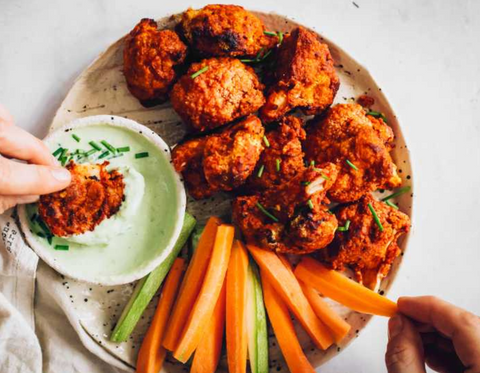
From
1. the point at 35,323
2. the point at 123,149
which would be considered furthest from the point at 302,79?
the point at 35,323

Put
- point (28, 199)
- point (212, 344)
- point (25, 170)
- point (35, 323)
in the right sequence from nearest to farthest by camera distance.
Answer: point (25, 170) → point (28, 199) → point (212, 344) → point (35, 323)

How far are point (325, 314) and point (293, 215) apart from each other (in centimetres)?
71

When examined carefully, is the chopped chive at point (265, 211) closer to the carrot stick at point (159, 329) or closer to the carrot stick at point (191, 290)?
the carrot stick at point (191, 290)

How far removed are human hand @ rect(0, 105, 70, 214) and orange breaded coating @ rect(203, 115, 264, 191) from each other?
0.81m

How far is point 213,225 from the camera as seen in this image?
325 cm

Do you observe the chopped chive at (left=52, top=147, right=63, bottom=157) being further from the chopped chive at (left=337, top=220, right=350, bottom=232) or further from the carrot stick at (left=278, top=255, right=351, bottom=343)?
the chopped chive at (left=337, top=220, right=350, bottom=232)

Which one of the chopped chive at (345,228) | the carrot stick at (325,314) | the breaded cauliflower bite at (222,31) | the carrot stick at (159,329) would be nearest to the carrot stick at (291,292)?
the carrot stick at (325,314)

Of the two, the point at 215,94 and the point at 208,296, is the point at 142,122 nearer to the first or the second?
the point at 215,94

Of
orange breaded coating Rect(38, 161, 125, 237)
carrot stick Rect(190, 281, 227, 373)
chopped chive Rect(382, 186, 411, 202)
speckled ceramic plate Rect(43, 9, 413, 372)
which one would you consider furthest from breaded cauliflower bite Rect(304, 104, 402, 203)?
orange breaded coating Rect(38, 161, 125, 237)

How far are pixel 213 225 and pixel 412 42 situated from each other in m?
2.07

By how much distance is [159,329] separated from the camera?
3266 millimetres

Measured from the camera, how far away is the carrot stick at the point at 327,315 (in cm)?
320

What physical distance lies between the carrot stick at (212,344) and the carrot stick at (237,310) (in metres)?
0.12

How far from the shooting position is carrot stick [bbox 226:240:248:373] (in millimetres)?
3127
